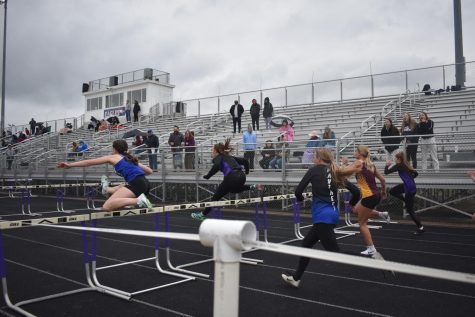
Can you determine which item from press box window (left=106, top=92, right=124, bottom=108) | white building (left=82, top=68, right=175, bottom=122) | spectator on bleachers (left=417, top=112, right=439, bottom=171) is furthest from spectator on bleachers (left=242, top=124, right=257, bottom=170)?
press box window (left=106, top=92, right=124, bottom=108)

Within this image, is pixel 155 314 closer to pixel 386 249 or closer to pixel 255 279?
pixel 255 279

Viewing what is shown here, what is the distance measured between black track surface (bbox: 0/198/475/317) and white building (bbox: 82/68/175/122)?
27.9 metres

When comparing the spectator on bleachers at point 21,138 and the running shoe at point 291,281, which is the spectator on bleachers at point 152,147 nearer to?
the running shoe at point 291,281

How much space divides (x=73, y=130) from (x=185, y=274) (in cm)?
3321

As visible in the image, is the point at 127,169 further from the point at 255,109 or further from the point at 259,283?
the point at 255,109

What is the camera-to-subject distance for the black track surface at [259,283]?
4742 millimetres

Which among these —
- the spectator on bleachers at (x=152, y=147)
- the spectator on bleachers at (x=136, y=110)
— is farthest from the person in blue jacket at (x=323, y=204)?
the spectator on bleachers at (x=136, y=110)

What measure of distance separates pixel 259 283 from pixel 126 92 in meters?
34.4

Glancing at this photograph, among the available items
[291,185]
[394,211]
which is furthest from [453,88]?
[291,185]

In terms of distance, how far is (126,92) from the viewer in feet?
123

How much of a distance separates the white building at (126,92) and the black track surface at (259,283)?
27.9 m

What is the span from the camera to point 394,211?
13.5 metres

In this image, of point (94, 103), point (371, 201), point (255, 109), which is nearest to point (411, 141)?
point (371, 201)

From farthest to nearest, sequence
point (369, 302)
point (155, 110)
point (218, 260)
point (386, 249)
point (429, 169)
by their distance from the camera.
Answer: point (155, 110) < point (429, 169) < point (386, 249) < point (369, 302) < point (218, 260)
